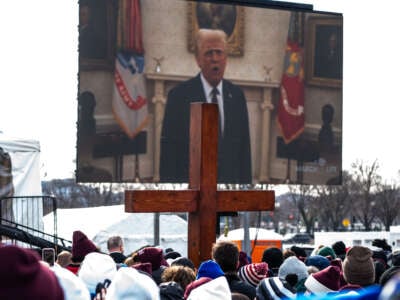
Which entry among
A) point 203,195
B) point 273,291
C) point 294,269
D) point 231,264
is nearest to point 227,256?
point 231,264

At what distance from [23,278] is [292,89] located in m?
22.3

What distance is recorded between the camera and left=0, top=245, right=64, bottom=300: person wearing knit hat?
8.91 ft

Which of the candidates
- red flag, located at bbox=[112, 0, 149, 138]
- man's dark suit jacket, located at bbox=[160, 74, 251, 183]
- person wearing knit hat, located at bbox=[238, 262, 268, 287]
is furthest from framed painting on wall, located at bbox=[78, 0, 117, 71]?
person wearing knit hat, located at bbox=[238, 262, 268, 287]

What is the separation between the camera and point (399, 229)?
3250cm

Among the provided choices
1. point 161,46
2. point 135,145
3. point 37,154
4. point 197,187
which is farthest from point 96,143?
point 197,187

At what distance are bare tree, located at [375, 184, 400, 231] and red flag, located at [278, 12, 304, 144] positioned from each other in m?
44.9

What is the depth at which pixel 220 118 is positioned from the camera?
2381 cm

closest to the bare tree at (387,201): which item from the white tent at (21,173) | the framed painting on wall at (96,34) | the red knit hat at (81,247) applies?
the framed painting on wall at (96,34)

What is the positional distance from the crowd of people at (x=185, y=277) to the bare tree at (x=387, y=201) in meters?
59.5

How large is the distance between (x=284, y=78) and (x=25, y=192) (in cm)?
941

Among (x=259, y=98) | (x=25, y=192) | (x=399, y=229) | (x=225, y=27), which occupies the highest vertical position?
(x=225, y=27)

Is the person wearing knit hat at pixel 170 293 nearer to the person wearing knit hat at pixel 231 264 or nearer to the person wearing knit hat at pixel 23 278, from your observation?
the person wearing knit hat at pixel 231 264

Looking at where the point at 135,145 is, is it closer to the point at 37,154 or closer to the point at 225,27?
the point at 225,27

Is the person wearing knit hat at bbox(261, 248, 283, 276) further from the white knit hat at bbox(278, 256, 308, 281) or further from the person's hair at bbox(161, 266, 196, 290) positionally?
the person's hair at bbox(161, 266, 196, 290)
